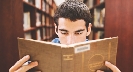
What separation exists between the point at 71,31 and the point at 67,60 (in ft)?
1.25

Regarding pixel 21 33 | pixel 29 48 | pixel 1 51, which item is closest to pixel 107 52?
pixel 29 48

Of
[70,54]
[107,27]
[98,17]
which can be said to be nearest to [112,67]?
[70,54]

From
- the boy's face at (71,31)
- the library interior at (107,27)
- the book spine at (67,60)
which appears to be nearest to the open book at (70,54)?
the book spine at (67,60)

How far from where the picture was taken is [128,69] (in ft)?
5.78

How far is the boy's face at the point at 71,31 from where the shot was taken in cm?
105

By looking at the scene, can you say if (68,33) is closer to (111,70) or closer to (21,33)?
(111,70)

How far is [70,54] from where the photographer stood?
2.28 ft

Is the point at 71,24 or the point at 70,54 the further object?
the point at 71,24

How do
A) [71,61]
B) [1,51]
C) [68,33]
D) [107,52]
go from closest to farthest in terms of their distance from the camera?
1. [71,61]
2. [107,52]
3. [68,33]
4. [1,51]

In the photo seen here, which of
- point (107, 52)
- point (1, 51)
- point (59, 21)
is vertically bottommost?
point (1, 51)

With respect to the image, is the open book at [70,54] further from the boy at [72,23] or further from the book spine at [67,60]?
the boy at [72,23]

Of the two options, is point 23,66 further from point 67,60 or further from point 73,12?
point 73,12

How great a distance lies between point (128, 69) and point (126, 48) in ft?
0.76

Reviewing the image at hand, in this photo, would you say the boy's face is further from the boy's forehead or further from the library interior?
the library interior
